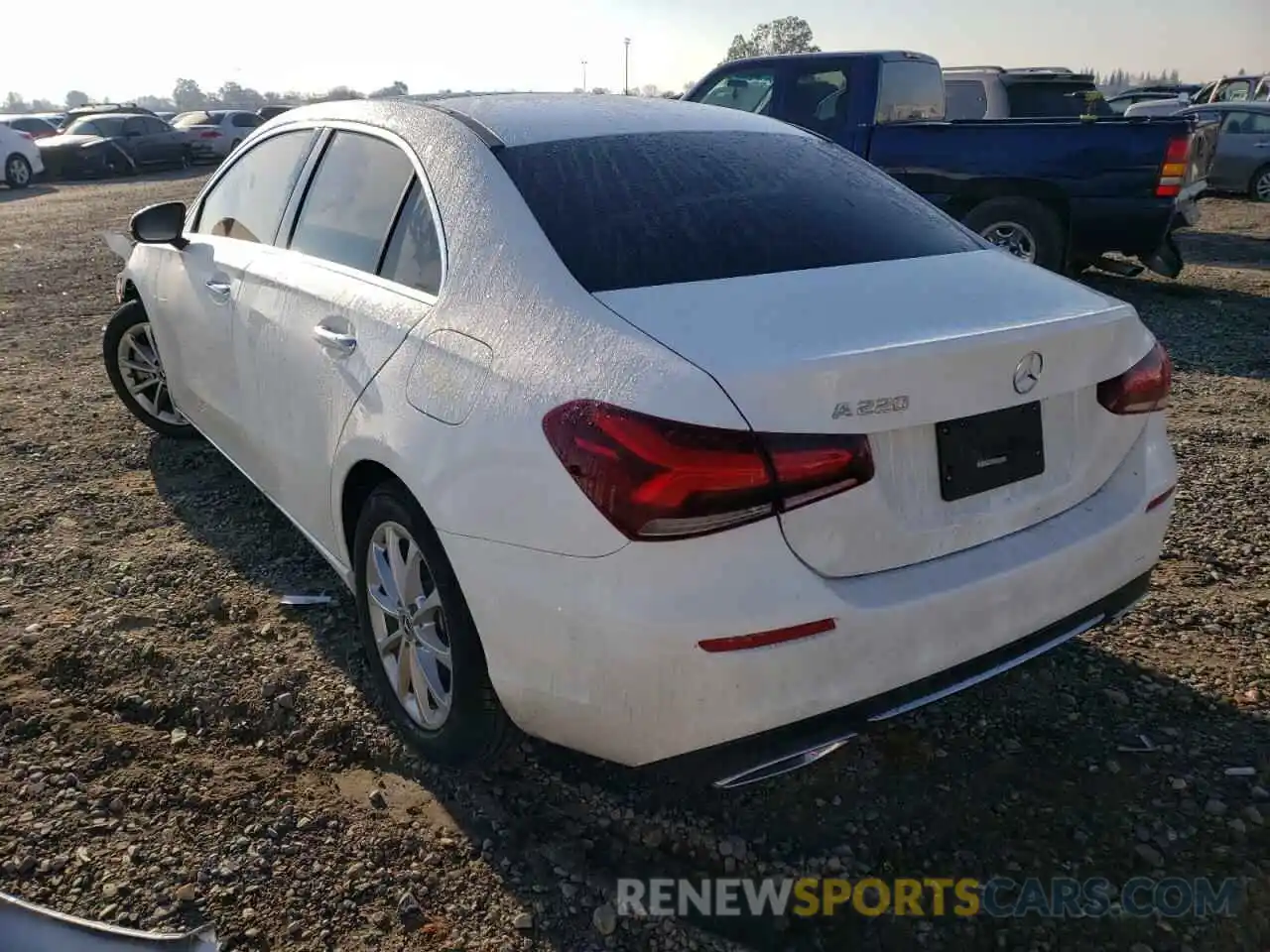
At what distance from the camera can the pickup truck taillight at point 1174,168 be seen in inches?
294

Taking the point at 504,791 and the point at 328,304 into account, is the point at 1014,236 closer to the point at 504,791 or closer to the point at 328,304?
the point at 328,304

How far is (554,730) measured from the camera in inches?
84.5

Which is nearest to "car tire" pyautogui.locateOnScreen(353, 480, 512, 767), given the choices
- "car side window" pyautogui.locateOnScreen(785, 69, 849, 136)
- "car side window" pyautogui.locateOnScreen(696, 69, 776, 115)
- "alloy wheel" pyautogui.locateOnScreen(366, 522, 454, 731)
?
"alloy wheel" pyautogui.locateOnScreen(366, 522, 454, 731)

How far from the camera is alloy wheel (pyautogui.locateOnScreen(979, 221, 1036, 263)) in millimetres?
8070

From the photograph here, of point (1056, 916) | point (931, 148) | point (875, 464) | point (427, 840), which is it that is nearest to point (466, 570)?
point (427, 840)

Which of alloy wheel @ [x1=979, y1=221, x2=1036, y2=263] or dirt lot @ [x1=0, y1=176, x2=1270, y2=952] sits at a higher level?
alloy wheel @ [x1=979, y1=221, x2=1036, y2=263]

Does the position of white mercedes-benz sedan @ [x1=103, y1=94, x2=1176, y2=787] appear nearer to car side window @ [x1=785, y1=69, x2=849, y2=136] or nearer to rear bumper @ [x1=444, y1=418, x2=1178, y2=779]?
rear bumper @ [x1=444, y1=418, x2=1178, y2=779]

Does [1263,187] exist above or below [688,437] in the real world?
above

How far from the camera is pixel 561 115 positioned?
299 centimetres

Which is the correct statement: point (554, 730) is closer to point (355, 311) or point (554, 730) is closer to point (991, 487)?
point (991, 487)

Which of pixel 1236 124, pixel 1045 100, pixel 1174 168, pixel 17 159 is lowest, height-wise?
pixel 1174 168

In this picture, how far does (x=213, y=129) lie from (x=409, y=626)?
2906 centimetres

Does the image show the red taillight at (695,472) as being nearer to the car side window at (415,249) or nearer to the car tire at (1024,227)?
the car side window at (415,249)

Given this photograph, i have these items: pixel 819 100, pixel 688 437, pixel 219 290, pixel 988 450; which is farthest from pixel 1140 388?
pixel 819 100
